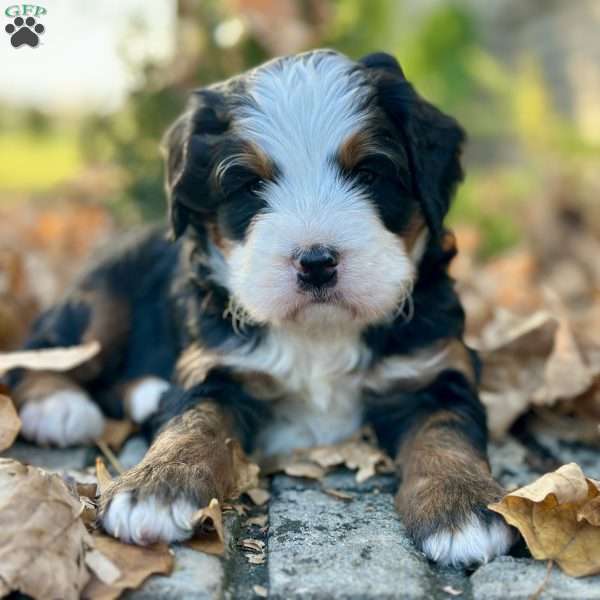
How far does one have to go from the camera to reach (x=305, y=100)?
3.37 m

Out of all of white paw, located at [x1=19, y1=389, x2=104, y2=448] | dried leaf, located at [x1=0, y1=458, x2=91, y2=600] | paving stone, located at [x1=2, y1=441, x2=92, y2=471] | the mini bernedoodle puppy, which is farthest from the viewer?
white paw, located at [x1=19, y1=389, x2=104, y2=448]

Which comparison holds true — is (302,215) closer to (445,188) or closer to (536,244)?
(445,188)

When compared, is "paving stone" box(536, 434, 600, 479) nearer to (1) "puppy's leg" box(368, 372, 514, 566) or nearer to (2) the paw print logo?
(1) "puppy's leg" box(368, 372, 514, 566)

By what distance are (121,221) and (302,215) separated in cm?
486

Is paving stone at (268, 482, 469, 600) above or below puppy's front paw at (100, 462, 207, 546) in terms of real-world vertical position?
below

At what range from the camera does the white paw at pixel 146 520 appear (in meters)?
2.67

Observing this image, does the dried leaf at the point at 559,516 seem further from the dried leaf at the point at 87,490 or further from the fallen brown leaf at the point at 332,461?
the dried leaf at the point at 87,490

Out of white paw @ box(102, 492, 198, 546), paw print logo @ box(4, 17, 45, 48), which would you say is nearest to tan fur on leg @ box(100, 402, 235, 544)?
white paw @ box(102, 492, 198, 546)

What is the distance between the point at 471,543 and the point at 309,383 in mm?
1157

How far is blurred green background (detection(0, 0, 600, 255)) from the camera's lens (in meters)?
6.55

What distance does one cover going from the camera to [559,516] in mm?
2695

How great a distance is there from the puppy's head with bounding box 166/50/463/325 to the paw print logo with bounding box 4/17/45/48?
3.85ft

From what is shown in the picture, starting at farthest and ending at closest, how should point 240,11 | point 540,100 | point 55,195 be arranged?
point 55,195
point 540,100
point 240,11

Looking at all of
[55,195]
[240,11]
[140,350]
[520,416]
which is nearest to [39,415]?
[140,350]
